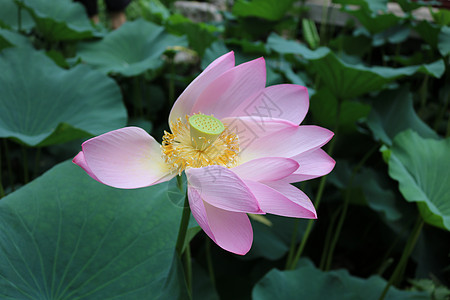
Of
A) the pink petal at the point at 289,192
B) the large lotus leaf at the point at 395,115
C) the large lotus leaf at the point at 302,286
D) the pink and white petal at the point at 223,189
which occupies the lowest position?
the large lotus leaf at the point at 302,286

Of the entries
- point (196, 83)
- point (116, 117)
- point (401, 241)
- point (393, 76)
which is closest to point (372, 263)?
point (401, 241)

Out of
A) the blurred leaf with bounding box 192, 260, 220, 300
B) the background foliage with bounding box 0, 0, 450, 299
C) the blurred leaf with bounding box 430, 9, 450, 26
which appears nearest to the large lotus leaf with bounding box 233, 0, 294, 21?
the background foliage with bounding box 0, 0, 450, 299

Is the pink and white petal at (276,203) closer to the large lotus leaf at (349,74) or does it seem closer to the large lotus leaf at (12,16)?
the large lotus leaf at (349,74)

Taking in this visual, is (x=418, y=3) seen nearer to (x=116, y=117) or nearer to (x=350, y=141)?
(x=350, y=141)

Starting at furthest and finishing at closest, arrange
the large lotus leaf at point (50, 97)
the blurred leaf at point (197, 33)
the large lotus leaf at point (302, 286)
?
the blurred leaf at point (197, 33), the large lotus leaf at point (50, 97), the large lotus leaf at point (302, 286)

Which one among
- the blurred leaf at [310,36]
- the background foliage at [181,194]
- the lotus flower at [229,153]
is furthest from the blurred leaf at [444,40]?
the lotus flower at [229,153]

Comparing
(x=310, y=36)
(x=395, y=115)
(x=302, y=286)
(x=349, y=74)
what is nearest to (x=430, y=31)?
(x=395, y=115)

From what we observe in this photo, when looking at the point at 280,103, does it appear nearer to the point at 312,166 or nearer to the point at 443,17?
the point at 312,166
